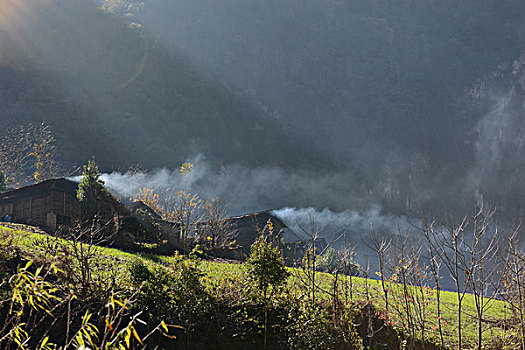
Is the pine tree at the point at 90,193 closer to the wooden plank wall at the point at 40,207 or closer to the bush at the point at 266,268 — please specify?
the wooden plank wall at the point at 40,207

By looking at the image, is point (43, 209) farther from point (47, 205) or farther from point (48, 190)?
point (48, 190)

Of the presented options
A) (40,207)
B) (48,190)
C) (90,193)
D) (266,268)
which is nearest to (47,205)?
(40,207)

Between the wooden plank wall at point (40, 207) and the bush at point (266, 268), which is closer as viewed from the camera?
the bush at point (266, 268)

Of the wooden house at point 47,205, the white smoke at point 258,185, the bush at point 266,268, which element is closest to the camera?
the bush at point 266,268

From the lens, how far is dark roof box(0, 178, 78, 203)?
30.9m

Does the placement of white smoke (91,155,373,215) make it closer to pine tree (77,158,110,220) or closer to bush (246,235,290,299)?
Answer: pine tree (77,158,110,220)

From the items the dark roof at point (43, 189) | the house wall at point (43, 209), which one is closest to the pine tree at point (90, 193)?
the house wall at point (43, 209)

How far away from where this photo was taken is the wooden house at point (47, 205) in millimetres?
29859

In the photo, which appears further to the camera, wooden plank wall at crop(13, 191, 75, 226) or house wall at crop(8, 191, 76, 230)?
wooden plank wall at crop(13, 191, 75, 226)

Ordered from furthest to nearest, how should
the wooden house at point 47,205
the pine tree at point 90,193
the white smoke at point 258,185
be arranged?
1. the white smoke at point 258,185
2. the wooden house at point 47,205
3. the pine tree at point 90,193

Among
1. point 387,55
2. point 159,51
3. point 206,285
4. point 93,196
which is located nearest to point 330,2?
point 387,55

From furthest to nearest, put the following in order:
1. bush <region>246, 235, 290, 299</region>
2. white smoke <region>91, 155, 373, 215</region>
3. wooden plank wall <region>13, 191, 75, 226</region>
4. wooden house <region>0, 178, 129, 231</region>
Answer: white smoke <region>91, 155, 373, 215</region>
wooden plank wall <region>13, 191, 75, 226</region>
wooden house <region>0, 178, 129, 231</region>
bush <region>246, 235, 290, 299</region>

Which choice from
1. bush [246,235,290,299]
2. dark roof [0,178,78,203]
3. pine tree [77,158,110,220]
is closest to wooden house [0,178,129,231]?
dark roof [0,178,78,203]

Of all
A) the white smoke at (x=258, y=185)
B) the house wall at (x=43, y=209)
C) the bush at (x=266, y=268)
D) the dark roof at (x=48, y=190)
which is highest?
the white smoke at (x=258, y=185)
